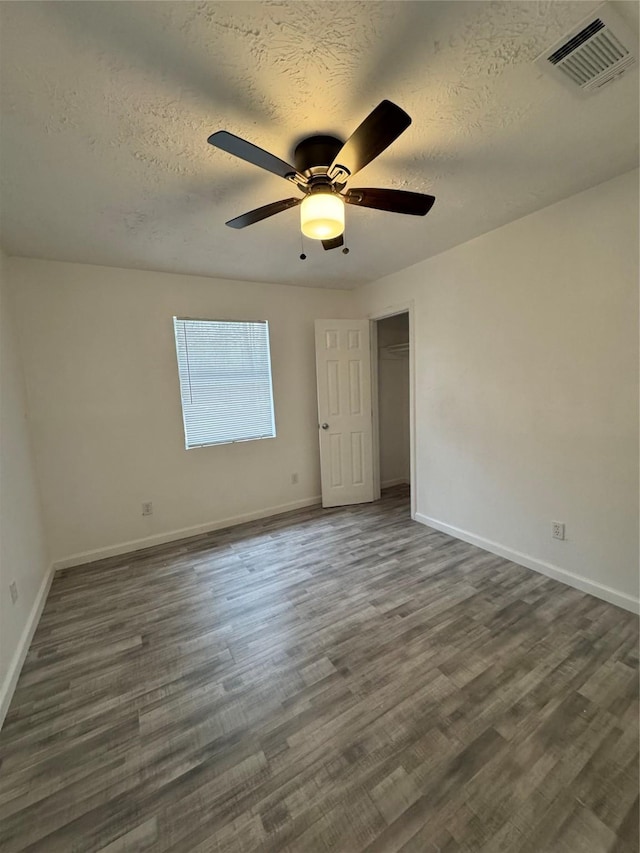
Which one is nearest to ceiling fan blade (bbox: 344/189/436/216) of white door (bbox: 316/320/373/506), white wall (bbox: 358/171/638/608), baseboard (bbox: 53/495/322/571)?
white wall (bbox: 358/171/638/608)

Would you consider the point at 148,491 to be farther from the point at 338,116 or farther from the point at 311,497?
the point at 338,116

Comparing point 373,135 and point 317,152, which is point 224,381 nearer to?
point 317,152

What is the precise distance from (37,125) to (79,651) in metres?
2.60

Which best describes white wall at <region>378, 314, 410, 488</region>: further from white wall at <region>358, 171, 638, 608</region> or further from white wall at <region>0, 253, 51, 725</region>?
white wall at <region>0, 253, 51, 725</region>

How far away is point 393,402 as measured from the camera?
4.80 m

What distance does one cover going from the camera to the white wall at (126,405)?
278cm

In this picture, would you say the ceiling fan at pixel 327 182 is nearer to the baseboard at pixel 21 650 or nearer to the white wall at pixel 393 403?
the baseboard at pixel 21 650

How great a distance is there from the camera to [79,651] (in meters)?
1.96

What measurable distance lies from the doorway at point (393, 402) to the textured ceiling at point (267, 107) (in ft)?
7.57

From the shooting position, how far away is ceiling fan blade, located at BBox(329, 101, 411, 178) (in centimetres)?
107

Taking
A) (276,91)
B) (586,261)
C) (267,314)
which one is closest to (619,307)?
(586,261)

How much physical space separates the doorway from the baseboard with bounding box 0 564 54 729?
354 cm

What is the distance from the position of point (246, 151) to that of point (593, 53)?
4.08 feet

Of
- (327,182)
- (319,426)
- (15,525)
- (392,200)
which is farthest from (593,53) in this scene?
(15,525)
